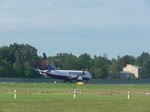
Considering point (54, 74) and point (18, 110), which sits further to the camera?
point (54, 74)

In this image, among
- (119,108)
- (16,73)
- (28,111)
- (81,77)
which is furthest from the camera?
(16,73)

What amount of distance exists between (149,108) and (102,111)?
14.8ft

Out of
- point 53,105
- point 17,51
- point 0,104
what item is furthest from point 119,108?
point 17,51

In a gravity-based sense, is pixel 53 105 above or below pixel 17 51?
below

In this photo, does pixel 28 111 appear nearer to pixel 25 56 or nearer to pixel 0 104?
pixel 0 104

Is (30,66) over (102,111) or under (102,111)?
over

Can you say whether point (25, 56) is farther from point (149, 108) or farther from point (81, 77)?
point (149, 108)

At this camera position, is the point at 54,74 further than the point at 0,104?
Yes

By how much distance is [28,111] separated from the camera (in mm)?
37188

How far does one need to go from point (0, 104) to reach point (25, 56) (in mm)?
156693

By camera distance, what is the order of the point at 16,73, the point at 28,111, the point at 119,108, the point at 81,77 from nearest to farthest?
the point at 28,111 → the point at 119,108 → the point at 81,77 → the point at 16,73

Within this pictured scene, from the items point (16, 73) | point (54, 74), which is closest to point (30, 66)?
point (16, 73)

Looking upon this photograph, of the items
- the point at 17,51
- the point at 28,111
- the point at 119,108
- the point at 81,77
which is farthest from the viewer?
the point at 17,51

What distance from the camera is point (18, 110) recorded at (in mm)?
37844
